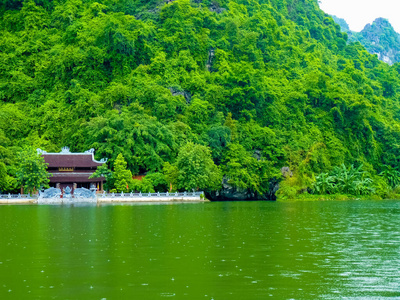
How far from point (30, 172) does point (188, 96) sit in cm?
2606

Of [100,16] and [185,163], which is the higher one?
[100,16]

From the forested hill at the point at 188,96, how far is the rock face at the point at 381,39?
53.6 metres

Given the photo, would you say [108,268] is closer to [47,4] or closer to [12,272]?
[12,272]

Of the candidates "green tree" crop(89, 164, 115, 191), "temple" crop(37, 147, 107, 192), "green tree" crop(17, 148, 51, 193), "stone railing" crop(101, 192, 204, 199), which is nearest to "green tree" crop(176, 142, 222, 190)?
"stone railing" crop(101, 192, 204, 199)

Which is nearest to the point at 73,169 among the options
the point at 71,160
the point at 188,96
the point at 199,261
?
the point at 71,160

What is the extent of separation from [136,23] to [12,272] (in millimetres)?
67919

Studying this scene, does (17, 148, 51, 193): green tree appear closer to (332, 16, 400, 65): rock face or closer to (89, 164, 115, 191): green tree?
(89, 164, 115, 191): green tree

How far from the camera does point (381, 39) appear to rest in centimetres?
15212

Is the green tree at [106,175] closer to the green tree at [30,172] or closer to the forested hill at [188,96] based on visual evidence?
the forested hill at [188,96]

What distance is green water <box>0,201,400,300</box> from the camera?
15.1 metres

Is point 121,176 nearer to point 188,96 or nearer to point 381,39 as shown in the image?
point 188,96

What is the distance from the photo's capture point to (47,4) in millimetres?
94750

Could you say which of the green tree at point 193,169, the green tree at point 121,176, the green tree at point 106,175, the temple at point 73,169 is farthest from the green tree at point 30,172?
the green tree at point 193,169

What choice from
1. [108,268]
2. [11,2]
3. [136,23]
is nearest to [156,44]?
[136,23]
